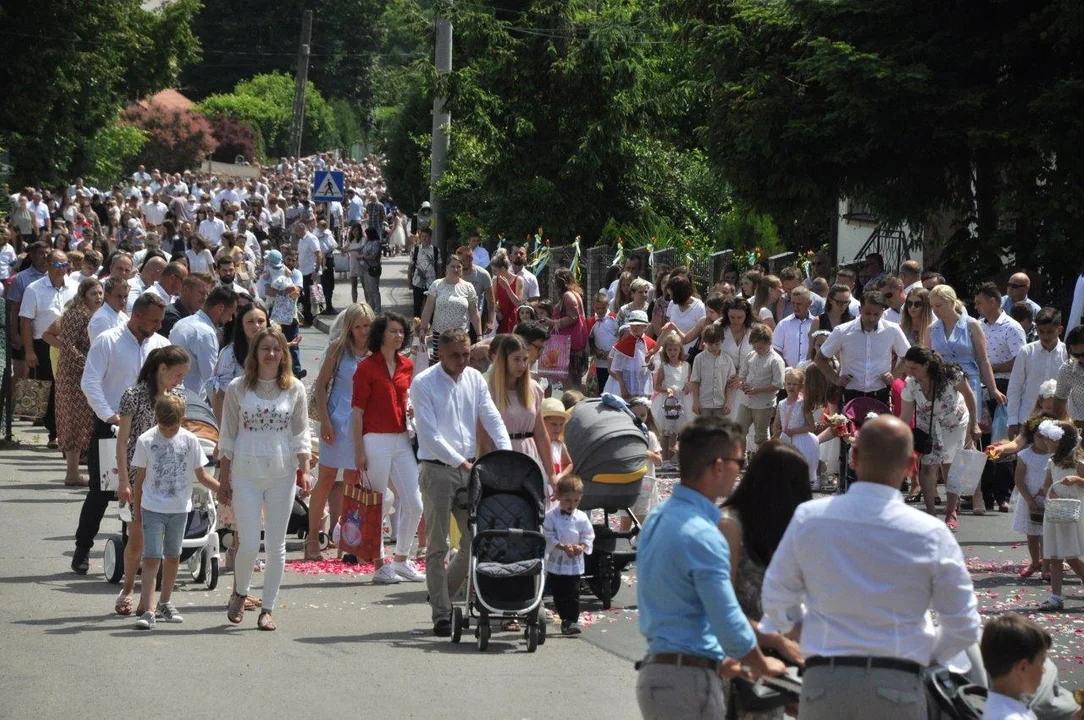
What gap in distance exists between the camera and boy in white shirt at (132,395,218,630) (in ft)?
32.2

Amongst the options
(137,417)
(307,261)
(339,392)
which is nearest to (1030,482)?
(339,392)

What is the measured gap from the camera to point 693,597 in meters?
5.45

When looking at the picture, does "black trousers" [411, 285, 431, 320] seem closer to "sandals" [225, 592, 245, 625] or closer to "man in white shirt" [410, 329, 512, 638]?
"man in white shirt" [410, 329, 512, 638]

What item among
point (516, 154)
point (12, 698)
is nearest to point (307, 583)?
point (12, 698)

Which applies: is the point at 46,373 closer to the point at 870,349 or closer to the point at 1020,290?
the point at 870,349

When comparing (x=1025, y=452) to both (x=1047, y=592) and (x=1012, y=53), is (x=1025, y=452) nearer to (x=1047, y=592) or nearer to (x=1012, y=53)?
(x=1047, y=592)

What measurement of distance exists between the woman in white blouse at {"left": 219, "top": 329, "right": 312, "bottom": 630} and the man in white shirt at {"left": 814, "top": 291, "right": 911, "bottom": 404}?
605 centimetres

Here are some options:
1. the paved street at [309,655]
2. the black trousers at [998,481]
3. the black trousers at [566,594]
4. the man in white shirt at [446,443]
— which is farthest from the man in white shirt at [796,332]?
the black trousers at [566,594]

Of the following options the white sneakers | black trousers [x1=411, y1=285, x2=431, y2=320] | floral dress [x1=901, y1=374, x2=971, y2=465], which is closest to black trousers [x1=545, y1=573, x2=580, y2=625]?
the white sneakers

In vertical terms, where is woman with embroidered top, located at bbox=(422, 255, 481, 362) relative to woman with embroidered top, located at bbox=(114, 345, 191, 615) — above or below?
above

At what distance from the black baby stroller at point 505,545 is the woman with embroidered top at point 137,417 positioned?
202 centimetres

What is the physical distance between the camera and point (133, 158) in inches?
2675

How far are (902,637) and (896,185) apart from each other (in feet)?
55.5

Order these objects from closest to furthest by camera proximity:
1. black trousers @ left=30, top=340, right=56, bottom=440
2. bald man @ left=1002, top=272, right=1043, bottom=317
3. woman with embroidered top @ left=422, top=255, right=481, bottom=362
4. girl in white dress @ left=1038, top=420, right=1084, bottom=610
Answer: girl in white dress @ left=1038, top=420, right=1084, bottom=610
bald man @ left=1002, top=272, right=1043, bottom=317
black trousers @ left=30, top=340, right=56, bottom=440
woman with embroidered top @ left=422, top=255, right=481, bottom=362
